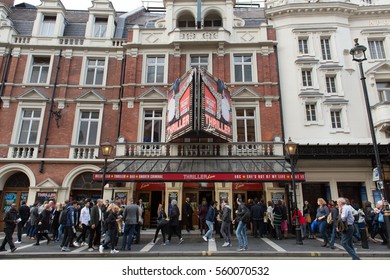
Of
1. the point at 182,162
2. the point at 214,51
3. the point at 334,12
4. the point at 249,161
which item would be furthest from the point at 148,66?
the point at 334,12

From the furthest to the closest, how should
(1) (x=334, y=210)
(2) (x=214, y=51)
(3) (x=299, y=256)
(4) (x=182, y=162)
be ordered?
1. (2) (x=214, y=51)
2. (4) (x=182, y=162)
3. (1) (x=334, y=210)
4. (3) (x=299, y=256)

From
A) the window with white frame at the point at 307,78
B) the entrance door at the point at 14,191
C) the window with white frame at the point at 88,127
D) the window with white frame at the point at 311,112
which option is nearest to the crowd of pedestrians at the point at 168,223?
the entrance door at the point at 14,191

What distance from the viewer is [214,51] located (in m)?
16.3

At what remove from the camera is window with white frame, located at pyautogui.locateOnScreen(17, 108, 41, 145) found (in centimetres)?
1512

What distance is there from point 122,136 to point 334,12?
53.6 feet

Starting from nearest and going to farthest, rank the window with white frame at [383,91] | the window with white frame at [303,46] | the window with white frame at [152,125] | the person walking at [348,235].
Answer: the person walking at [348,235], the window with white frame at [152,125], the window with white frame at [383,91], the window with white frame at [303,46]

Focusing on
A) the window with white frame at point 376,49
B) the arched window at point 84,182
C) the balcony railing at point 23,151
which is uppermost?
the window with white frame at point 376,49

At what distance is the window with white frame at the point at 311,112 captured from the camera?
50.5 feet

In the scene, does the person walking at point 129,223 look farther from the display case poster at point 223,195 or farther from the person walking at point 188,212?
the display case poster at point 223,195

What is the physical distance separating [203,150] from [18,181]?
1105 cm

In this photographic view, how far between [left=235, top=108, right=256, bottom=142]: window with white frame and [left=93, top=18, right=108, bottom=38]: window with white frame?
1091 cm

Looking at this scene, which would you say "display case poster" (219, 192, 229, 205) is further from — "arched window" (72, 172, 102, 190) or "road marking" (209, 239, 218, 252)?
"arched window" (72, 172, 102, 190)

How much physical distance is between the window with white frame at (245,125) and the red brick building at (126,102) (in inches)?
2.4

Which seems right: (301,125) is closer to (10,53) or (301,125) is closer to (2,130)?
(2,130)
